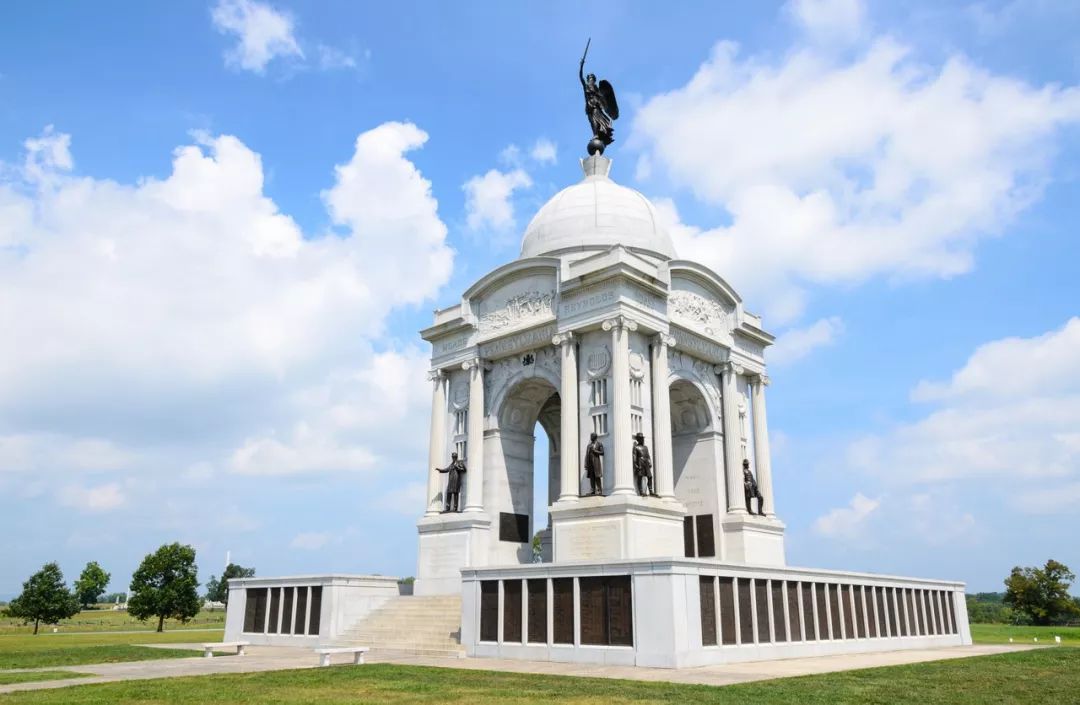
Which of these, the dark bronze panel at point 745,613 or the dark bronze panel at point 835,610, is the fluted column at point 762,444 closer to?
the dark bronze panel at point 835,610

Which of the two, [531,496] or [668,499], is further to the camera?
[531,496]

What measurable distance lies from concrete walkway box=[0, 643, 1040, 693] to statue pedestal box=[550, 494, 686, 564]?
279 inches

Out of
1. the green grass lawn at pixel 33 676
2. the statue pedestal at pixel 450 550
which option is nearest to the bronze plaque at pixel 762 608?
the statue pedestal at pixel 450 550

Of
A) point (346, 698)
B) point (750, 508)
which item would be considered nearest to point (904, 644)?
point (750, 508)

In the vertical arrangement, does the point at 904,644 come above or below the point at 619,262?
below

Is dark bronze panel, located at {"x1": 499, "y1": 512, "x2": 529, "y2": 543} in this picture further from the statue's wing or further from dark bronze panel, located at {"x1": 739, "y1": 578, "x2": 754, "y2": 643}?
the statue's wing

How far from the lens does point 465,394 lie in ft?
119

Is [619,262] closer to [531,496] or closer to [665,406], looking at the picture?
[665,406]

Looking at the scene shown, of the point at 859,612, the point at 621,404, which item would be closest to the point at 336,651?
the point at 621,404

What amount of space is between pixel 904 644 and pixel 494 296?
21231mm

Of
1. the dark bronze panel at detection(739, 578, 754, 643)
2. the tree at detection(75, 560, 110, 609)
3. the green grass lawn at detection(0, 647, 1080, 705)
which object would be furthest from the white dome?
the tree at detection(75, 560, 110, 609)

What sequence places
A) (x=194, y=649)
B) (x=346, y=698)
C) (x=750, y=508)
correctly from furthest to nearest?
(x=750, y=508), (x=194, y=649), (x=346, y=698)

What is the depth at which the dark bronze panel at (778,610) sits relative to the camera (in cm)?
2308

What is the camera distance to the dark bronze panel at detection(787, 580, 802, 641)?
77.9 ft
